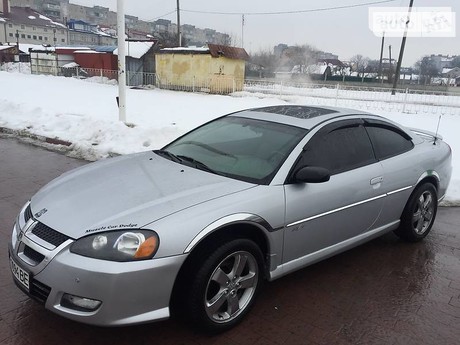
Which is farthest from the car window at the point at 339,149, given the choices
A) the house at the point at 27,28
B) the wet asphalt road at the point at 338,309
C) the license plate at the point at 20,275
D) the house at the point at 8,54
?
the house at the point at 27,28

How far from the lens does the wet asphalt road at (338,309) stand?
2.74m

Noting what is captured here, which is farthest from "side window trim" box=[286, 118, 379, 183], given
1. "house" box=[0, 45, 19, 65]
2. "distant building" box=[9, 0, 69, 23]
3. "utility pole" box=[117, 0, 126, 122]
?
"distant building" box=[9, 0, 69, 23]

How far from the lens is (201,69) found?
2428 centimetres

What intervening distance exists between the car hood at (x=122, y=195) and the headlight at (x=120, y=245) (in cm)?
5

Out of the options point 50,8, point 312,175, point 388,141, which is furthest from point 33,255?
point 50,8

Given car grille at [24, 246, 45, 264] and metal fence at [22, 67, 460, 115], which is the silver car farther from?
metal fence at [22, 67, 460, 115]

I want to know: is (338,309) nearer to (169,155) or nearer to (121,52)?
(169,155)

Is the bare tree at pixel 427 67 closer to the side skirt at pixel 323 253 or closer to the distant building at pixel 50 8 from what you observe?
the side skirt at pixel 323 253

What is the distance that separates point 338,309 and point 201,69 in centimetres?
2239

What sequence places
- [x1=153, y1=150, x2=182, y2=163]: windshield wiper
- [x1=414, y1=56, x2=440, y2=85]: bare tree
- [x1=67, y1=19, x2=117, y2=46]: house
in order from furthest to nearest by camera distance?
1. [x1=67, y1=19, x2=117, y2=46]: house
2. [x1=414, y1=56, x2=440, y2=85]: bare tree
3. [x1=153, y1=150, x2=182, y2=163]: windshield wiper

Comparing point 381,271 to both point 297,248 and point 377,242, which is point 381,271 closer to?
point 377,242

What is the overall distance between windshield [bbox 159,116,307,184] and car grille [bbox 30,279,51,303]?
143 centimetres

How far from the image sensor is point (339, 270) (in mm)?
3799

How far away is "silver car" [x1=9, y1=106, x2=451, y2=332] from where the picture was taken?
7.84 ft
